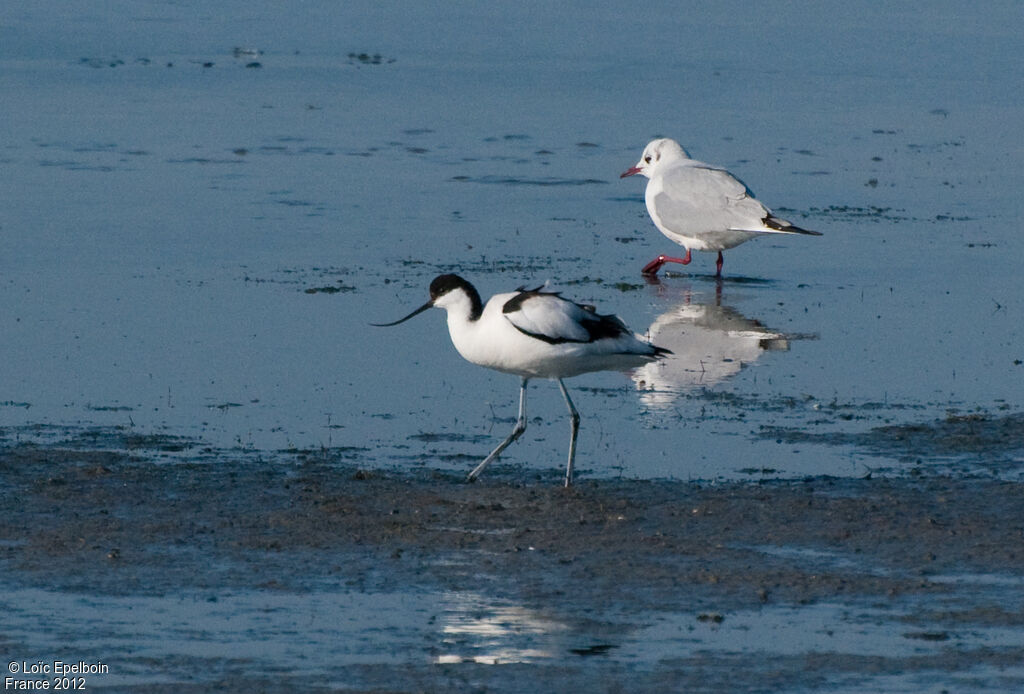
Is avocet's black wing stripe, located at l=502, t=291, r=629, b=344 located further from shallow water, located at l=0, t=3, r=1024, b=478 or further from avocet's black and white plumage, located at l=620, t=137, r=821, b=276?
avocet's black and white plumage, located at l=620, t=137, r=821, b=276

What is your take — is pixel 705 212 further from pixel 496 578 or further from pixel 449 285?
pixel 496 578

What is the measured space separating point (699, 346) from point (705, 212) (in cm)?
357

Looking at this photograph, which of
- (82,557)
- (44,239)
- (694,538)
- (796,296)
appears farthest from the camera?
(44,239)

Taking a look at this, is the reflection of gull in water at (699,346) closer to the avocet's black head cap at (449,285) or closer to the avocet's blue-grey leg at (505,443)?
the avocet's blue-grey leg at (505,443)

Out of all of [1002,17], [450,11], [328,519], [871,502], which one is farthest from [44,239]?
[1002,17]

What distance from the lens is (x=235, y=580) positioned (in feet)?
25.1

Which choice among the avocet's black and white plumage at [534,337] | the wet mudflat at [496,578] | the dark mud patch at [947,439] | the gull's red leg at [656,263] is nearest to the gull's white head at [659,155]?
the gull's red leg at [656,263]

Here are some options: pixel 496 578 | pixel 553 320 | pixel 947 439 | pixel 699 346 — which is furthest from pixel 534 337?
pixel 699 346

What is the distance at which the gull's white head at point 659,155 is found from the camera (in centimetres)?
1812

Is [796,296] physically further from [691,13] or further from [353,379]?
[691,13]

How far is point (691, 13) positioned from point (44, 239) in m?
25.6

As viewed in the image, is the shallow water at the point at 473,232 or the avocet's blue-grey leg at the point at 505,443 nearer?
the avocet's blue-grey leg at the point at 505,443

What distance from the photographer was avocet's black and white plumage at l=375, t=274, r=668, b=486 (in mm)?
9562

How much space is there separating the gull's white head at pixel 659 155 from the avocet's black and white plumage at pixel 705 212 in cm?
60
